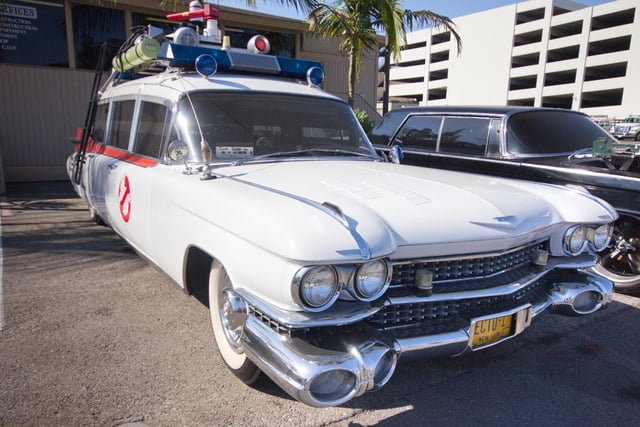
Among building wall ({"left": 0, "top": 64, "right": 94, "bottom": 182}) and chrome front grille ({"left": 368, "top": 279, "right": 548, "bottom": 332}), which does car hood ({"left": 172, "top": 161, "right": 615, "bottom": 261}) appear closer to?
chrome front grille ({"left": 368, "top": 279, "right": 548, "bottom": 332})

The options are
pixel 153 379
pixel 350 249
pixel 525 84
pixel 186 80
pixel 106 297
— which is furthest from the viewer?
pixel 525 84

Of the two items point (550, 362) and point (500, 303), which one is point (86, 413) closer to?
point (500, 303)

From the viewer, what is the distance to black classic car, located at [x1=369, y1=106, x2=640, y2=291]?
447 centimetres

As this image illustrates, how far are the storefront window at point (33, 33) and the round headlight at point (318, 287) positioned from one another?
10.4 m

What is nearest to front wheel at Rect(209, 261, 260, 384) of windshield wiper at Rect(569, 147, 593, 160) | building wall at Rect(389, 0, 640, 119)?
windshield wiper at Rect(569, 147, 593, 160)

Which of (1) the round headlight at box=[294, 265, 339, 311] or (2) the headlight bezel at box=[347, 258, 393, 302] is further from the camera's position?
(2) the headlight bezel at box=[347, 258, 393, 302]

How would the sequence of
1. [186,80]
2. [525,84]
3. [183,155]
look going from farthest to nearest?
[525,84] → [186,80] → [183,155]

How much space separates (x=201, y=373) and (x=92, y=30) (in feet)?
32.6

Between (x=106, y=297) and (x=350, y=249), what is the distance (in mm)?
2961

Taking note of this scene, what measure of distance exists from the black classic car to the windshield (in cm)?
73

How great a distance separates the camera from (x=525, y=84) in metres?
57.7

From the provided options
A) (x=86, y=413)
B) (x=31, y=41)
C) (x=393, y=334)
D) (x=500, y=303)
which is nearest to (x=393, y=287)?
(x=393, y=334)

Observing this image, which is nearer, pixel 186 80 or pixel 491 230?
pixel 491 230

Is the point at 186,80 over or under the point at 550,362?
over
